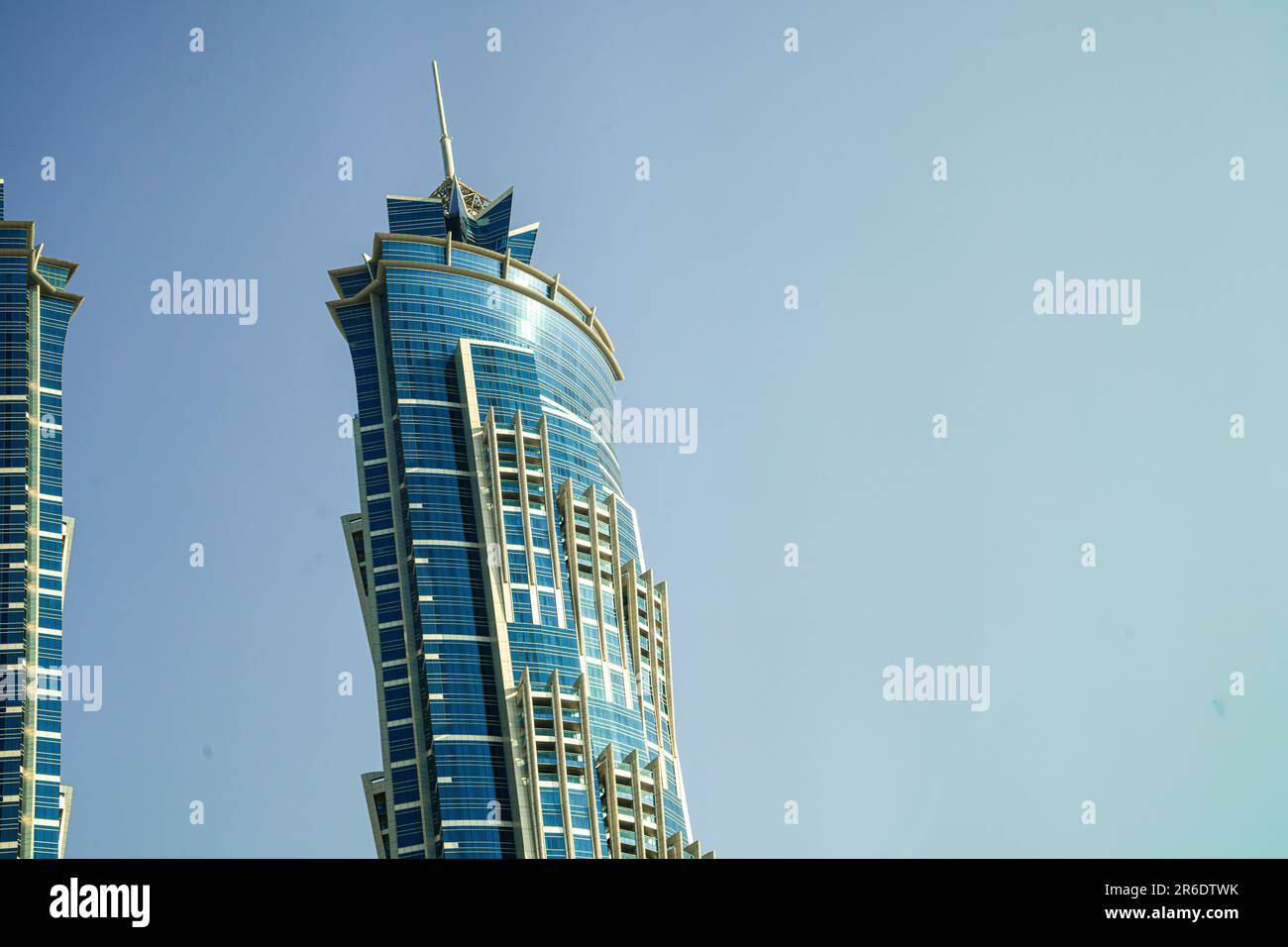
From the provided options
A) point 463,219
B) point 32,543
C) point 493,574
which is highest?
point 463,219

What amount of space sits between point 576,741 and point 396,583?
25.6 meters

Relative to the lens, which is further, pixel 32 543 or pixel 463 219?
pixel 463 219

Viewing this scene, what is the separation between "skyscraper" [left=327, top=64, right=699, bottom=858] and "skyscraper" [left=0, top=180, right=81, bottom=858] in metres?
30.6

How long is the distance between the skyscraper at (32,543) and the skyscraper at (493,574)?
30576mm

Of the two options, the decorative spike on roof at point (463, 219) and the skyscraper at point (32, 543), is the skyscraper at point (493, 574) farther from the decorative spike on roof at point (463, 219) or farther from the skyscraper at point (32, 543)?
the skyscraper at point (32, 543)

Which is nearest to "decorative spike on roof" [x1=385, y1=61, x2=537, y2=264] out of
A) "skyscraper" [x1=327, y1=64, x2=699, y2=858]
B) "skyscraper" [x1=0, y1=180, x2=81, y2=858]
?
"skyscraper" [x1=327, y1=64, x2=699, y2=858]

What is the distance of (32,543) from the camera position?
15762 centimetres

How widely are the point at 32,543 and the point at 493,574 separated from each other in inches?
1877

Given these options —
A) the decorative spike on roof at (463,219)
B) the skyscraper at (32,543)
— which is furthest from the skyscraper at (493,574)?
the skyscraper at (32,543)

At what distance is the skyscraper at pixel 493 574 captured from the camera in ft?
502

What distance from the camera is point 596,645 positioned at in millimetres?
164875

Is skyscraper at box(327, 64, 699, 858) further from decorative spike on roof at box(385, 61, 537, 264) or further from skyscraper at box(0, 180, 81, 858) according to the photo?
skyscraper at box(0, 180, 81, 858)
